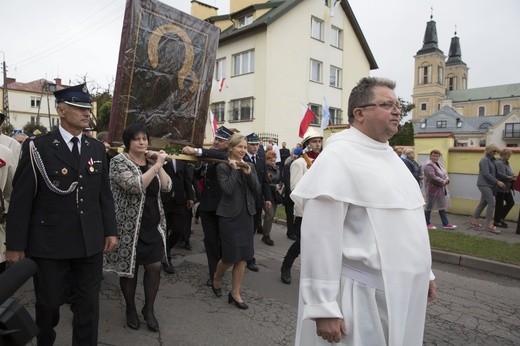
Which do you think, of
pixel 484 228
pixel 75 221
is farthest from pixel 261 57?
pixel 75 221

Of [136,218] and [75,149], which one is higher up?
[75,149]

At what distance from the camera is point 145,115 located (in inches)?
171

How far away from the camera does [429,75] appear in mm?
104312

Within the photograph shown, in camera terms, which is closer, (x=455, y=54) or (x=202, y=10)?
(x=202, y=10)

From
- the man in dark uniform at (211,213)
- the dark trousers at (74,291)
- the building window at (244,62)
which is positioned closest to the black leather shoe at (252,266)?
the man in dark uniform at (211,213)

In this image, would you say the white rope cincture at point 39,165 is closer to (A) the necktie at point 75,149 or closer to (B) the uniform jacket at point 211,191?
(A) the necktie at point 75,149

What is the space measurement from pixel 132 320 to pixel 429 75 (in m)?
113

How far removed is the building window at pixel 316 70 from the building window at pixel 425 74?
88.0 meters

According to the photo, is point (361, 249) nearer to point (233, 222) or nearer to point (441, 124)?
point (233, 222)

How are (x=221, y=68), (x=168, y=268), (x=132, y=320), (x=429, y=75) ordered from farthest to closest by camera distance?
(x=429, y=75), (x=221, y=68), (x=168, y=268), (x=132, y=320)

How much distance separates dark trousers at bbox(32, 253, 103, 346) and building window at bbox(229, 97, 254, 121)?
76.2 ft

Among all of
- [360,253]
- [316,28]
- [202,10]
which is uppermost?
[202,10]

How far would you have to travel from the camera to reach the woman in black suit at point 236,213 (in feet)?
15.0

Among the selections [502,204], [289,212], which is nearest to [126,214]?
[289,212]
